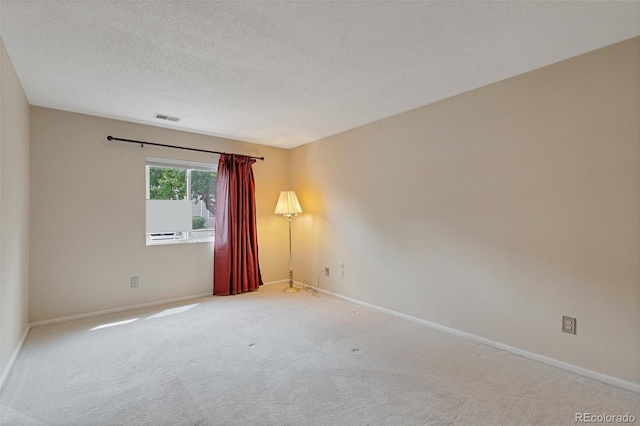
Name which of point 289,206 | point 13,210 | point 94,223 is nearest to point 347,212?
point 289,206

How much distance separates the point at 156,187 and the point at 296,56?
9.27 ft

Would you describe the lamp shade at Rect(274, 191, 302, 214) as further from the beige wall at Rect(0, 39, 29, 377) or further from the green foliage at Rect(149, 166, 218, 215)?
the beige wall at Rect(0, 39, 29, 377)

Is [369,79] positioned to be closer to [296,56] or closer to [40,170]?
[296,56]

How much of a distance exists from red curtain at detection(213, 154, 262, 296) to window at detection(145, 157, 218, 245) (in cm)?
24

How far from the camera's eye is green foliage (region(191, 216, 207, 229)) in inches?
175

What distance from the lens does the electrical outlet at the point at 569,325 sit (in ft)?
7.48

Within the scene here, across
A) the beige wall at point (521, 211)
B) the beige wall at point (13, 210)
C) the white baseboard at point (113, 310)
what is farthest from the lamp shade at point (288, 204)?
the beige wall at point (13, 210)

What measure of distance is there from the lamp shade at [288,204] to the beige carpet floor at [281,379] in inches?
70.7

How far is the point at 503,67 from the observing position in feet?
8.00

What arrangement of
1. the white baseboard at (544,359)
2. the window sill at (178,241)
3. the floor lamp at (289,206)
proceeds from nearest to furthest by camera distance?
the white baseboard at (544,359)
the window sill at (178,241)
the floor lamp at (289,206)

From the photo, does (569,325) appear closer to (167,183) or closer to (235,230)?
(235,230)

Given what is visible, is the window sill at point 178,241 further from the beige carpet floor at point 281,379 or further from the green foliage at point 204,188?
the beige carpet floor at point 281,379

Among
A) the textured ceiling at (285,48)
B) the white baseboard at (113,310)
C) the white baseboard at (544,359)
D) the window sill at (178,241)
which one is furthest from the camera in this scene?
the window sill at (178,241)

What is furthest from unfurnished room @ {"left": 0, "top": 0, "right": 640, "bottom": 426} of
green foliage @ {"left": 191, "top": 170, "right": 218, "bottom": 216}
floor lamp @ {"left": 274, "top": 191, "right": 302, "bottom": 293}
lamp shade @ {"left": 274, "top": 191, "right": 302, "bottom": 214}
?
lamp shade @ {"left": 274, "top": 191, "right": 302, "bottom": 214}
